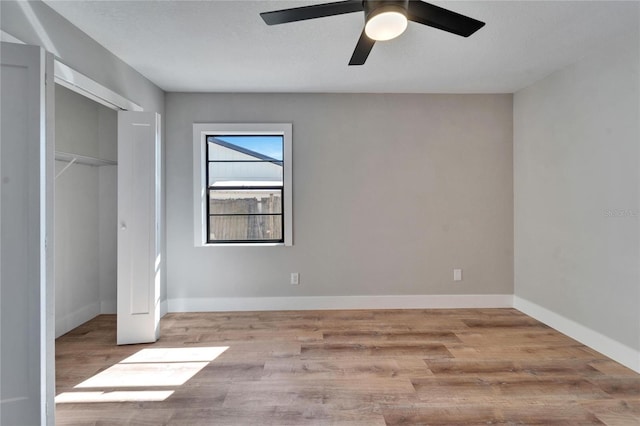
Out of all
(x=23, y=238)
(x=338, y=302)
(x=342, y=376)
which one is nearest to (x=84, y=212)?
(x=23, y=238)

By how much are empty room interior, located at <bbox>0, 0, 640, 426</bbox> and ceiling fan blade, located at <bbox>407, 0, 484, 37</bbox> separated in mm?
13

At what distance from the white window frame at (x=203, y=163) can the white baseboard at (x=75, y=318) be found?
1287 millimetres

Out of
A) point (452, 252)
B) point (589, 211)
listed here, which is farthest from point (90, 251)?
point (589, 211)

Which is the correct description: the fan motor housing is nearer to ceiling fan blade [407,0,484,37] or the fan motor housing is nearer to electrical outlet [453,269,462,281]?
ceiling fan blade [407,0,484,37]

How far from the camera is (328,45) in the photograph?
8.20 ft

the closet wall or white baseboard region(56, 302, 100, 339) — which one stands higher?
the closet wall

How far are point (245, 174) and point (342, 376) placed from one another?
246cm

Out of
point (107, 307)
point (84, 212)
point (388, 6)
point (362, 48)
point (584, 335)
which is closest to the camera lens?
point (388, 6)

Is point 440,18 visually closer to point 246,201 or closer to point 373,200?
point 373,200

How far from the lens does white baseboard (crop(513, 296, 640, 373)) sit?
7.79ft

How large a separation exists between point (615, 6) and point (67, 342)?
198 inches

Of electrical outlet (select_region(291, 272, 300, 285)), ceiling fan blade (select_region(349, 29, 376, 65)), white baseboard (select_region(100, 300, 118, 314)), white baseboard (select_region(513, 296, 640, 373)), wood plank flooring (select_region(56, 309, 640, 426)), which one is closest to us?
ceiling fan blade (select_region(349, 29, 376, 65))

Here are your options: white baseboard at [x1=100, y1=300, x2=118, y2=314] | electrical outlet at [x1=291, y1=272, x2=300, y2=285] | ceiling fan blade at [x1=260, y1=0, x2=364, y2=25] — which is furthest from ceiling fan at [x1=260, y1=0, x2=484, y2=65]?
white baseboard at [x1=100, y1=300, x2=118, y2=314]

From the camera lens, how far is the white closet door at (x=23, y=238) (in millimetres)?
1565
